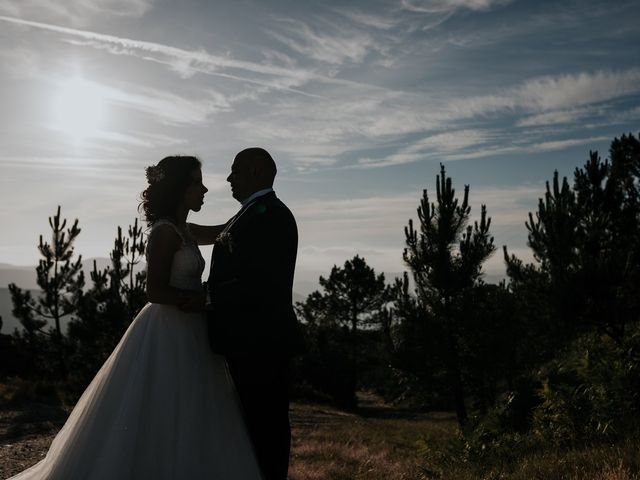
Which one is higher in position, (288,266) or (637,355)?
(288,266)

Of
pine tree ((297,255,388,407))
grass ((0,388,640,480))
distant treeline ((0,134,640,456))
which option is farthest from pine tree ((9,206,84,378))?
pine tree ((297,255,388,407))

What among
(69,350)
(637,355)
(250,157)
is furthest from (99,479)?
(69,350)

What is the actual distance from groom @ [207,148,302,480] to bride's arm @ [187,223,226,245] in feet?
3.61

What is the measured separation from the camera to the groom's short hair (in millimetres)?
4094

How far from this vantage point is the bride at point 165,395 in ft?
12.3

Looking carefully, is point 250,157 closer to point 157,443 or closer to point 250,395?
point 250,395

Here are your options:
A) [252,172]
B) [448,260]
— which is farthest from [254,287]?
[448,260]

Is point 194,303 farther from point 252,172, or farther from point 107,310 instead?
point 107,310

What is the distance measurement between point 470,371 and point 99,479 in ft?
47.5

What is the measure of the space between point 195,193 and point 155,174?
1.16ft

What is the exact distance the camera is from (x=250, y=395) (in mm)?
3955

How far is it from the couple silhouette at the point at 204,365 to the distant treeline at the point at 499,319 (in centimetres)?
376

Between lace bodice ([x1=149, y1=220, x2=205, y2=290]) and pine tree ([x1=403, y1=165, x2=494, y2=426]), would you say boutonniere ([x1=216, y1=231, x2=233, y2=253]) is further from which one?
pine tree ([x1=403, y1=165, x2=494, y2=426])

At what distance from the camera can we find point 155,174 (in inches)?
172
